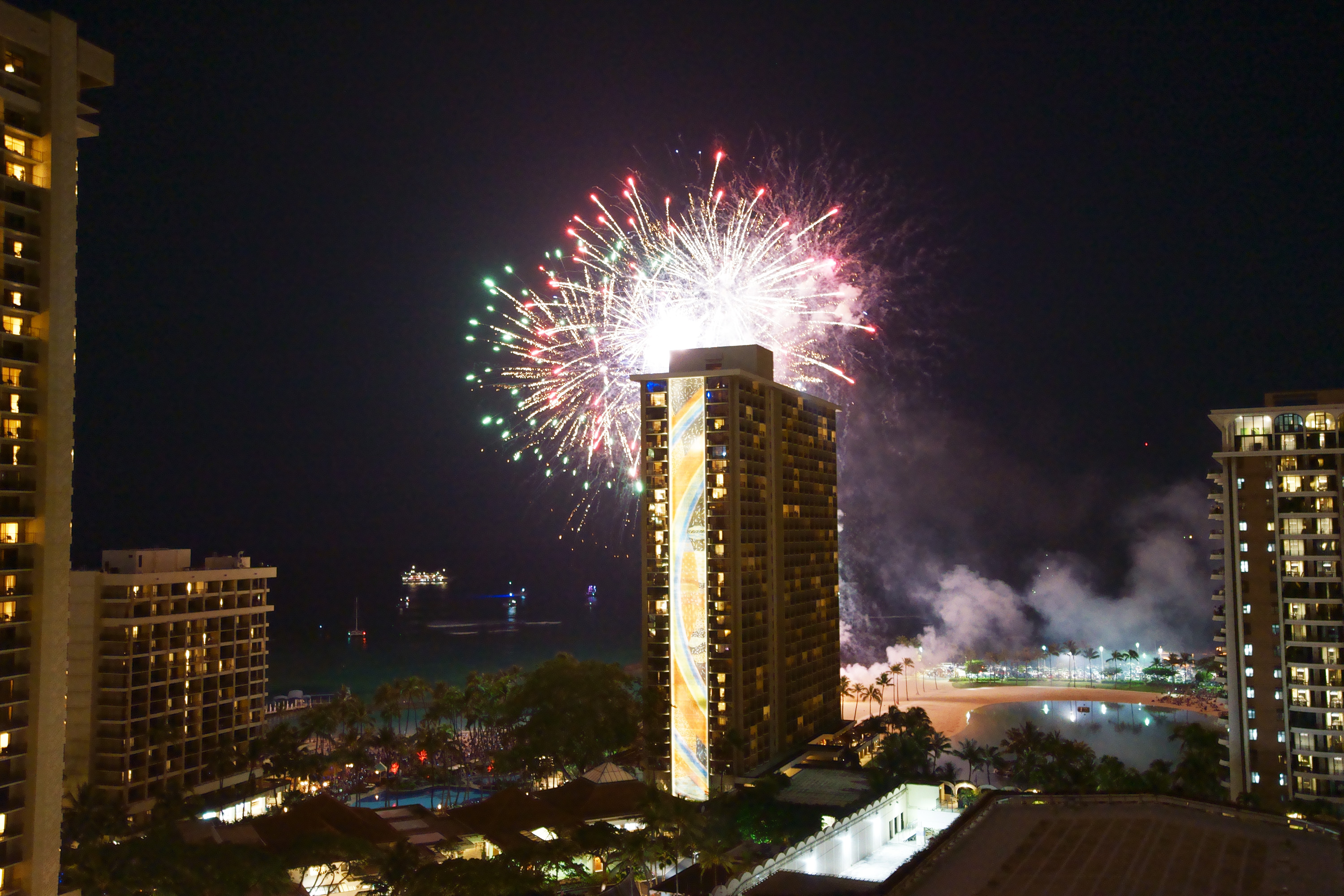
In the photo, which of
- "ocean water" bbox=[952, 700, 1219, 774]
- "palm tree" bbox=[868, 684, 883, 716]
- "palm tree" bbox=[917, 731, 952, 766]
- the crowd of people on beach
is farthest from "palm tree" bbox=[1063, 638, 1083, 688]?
"palm tree" bbox=[917, 731, 952, 766]

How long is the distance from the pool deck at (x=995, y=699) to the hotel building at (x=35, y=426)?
273ft

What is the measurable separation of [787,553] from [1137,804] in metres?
41.3

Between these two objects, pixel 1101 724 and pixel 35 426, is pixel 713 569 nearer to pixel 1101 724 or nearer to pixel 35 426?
pixel 35 426

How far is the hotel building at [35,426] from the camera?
34.7 meters

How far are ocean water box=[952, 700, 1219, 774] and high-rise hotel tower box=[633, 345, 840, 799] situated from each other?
29.6 meters

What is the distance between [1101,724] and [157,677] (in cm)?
9313

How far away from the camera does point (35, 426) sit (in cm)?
3609

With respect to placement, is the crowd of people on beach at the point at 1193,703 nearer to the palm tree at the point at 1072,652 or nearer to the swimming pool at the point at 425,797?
the palm tree at the point at 1072,652

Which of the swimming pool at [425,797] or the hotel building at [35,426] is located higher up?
the hotel building at [35,426]

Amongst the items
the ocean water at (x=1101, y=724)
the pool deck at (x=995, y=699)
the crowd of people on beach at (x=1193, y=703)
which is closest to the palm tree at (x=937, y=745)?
the ocean water at (x=1101, y=724)

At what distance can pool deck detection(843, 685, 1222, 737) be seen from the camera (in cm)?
10850

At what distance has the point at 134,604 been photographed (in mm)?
60688

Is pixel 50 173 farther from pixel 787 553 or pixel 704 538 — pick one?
pixel 787 553

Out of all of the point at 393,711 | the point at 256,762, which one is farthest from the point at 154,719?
the point at 393,711
